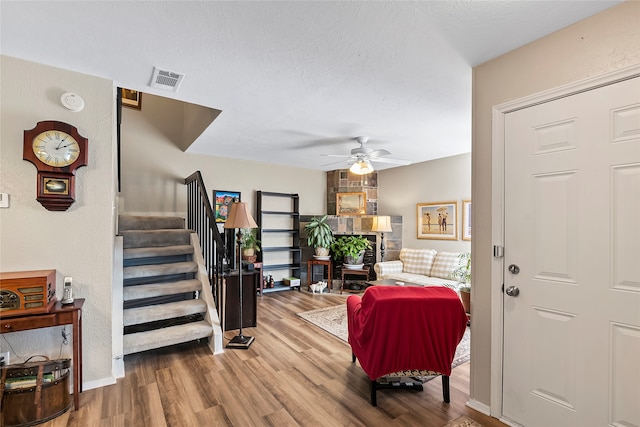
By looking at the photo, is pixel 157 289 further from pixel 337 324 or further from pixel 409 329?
pixel 409 329

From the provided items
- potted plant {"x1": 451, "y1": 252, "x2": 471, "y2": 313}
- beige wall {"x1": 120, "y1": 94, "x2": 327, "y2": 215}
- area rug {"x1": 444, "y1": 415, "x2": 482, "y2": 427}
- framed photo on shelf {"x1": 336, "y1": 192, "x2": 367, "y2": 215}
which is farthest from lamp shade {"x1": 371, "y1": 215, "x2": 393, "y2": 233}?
area rug {"x1": 444, "y1": 415, "x2": 482, "y2": 427}

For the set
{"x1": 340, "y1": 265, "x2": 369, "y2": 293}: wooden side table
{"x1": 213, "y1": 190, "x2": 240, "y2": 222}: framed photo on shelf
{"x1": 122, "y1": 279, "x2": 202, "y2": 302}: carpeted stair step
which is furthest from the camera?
{"x1": 340, "y1": 265, "x2": 369, "y2": 293}: wooden side table

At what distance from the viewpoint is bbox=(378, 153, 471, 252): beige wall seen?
16.8 feet

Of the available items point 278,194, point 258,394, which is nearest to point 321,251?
point 278,194

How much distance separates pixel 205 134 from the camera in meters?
3.99

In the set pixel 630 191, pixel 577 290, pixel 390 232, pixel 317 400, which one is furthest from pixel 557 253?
pixel 390 232

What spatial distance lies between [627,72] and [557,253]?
3.26 ft

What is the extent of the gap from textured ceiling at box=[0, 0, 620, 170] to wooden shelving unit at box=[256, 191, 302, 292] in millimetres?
2855

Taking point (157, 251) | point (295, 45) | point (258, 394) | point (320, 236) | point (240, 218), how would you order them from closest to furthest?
point (295, 45) < point (258, 394) < point (240, 218) < point (157, 251) < point (320, 236)

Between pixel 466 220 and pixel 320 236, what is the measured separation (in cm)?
259

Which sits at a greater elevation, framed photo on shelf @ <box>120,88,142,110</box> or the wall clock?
framed photo on shelf @ <box>120,88,142,110</box>

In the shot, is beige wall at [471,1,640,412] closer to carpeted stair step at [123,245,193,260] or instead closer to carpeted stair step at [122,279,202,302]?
carpeted stair step at [122,279,202,302]

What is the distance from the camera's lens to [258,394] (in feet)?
7.56

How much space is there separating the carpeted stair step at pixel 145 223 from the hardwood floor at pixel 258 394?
1.87 metres
